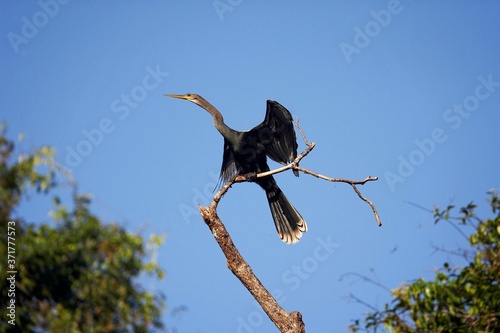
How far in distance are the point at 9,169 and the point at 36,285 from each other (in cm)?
78

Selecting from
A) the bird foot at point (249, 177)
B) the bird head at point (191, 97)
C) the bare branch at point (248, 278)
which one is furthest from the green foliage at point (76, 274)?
the bird head at point (191, 97)

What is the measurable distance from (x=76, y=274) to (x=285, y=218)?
11.7 feet

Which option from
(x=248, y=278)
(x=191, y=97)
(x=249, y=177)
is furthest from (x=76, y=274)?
(x=191, y=97)

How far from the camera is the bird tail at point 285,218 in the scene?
7.39 m

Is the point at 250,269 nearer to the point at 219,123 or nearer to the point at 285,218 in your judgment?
the point at 285,218

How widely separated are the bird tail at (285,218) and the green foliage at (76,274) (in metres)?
3.18

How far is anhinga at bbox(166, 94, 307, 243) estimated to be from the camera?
23.2ft

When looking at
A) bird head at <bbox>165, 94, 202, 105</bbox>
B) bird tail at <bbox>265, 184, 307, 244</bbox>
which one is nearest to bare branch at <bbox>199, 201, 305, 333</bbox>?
bird tail at <bbox>265, 184, 307, 244</bbox>

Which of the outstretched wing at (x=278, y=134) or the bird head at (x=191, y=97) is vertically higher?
the bird head at (x=191, y=97)

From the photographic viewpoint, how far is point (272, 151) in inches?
286

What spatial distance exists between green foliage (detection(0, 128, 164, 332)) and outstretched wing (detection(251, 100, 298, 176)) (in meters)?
2.96

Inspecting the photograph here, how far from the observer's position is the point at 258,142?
23.7 feet

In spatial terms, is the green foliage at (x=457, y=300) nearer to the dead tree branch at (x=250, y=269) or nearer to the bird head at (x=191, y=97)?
the dead tree branch at (x=250, y=269)

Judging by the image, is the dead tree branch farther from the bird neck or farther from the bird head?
the bird head
